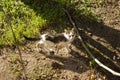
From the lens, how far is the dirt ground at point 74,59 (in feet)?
14.3

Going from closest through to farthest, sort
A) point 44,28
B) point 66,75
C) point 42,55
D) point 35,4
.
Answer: point 66,75 < point 42,55 < point 44,28 < point 35,4

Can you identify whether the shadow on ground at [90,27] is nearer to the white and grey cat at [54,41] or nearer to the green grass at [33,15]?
the green grass at [33,15]

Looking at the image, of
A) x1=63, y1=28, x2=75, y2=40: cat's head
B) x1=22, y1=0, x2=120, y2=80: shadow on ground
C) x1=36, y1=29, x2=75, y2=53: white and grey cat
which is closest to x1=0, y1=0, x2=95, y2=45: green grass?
x1=22, y1=0, x2=120, y2=80: shadow on ground

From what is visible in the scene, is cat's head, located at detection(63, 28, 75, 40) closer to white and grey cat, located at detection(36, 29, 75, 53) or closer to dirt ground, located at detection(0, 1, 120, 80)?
white and grey cat, located at detection(36, 29, 75, 53)

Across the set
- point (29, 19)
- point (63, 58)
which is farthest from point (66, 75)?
point (29, 19)

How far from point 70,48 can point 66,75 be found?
52 cm

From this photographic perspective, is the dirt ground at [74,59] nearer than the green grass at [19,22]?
Yes

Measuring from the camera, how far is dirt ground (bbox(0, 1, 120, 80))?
14.3 feet

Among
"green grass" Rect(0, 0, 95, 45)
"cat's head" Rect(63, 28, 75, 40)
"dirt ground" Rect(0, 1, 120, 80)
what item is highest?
"green grass" Rect(0, 0, 95, 45)

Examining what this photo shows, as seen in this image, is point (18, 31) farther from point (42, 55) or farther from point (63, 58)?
point (63, 58)

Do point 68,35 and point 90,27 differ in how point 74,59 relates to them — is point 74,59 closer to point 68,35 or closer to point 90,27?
point 68,35

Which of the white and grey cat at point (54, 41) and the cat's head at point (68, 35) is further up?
the cat's head at point (68, 35)

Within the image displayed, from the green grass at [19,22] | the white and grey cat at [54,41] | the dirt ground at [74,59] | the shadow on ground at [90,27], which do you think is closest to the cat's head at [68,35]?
the white and grey cat at [54,41]

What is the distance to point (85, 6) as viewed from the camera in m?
5.23
